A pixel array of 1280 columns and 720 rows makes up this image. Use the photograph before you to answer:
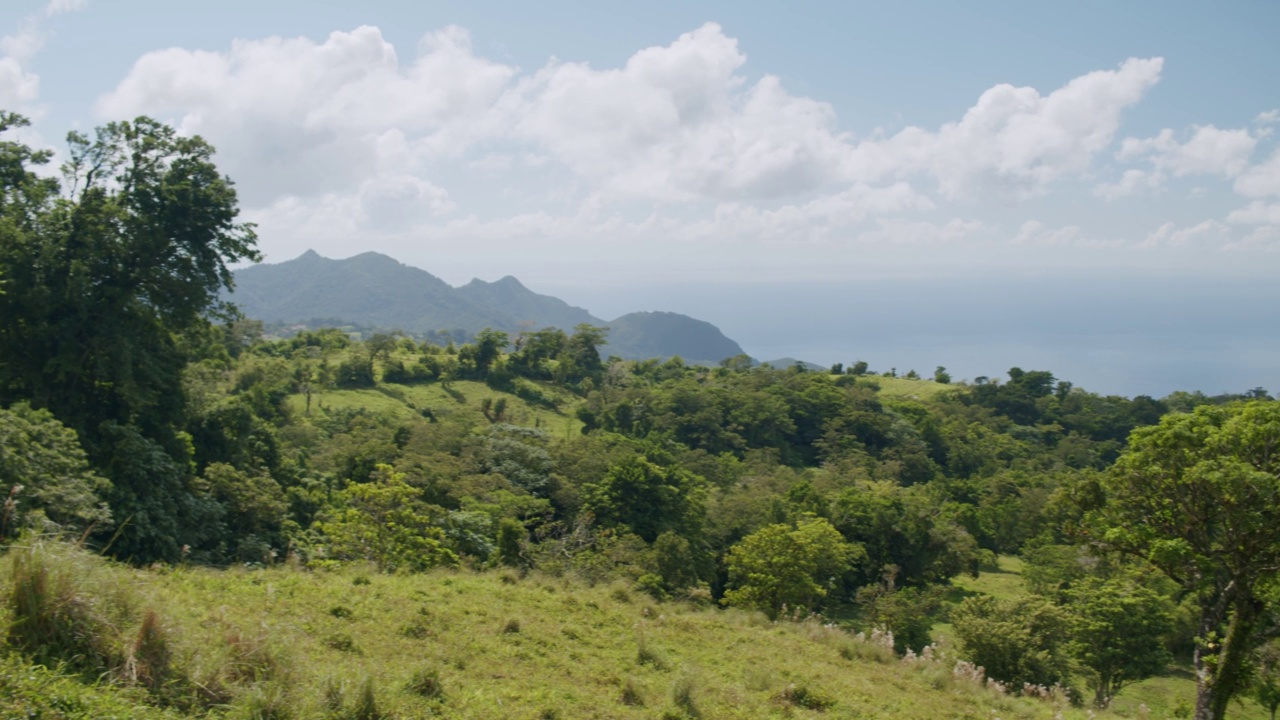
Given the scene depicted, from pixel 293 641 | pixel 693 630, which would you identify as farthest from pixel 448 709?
pixel 693 630

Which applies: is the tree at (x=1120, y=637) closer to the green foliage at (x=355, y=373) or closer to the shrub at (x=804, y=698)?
the shrub at (x=804, y=698)

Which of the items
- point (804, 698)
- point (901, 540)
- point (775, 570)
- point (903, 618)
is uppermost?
point (804, 698)

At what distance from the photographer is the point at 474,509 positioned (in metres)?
21.2

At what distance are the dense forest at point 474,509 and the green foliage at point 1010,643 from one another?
0.24ft

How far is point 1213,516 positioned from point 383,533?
559 inches

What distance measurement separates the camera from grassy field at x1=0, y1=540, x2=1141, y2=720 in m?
4.52

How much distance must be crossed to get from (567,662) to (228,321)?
14.6m

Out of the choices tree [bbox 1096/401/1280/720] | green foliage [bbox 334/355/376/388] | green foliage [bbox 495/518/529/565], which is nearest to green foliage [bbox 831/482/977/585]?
green foliage [bbox 495/518/529/565]

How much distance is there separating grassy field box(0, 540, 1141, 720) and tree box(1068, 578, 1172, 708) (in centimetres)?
921

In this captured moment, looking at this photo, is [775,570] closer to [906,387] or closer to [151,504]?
[151,504]

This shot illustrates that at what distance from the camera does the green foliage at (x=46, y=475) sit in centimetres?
1011

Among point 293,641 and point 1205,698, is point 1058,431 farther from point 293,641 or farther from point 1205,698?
point 293,641

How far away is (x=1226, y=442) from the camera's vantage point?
954 cm

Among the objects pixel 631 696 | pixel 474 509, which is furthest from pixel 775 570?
pixel 631 696
